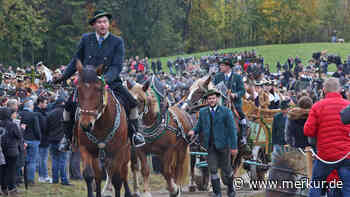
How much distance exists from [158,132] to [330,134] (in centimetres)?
398

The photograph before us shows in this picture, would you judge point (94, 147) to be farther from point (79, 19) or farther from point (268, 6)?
point (268, 6)

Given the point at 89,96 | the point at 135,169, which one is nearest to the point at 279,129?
the point at 135,169

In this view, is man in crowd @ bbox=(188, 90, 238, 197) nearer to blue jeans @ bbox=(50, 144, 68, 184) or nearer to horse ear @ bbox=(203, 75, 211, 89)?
horse ear @ bbox=(203, 75, 211, 89)

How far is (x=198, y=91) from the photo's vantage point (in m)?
11.5

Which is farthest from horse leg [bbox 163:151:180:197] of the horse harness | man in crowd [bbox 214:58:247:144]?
the horse harness

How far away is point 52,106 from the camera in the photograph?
542 inches

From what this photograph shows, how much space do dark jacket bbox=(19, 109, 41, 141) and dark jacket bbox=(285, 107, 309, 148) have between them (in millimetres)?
5772

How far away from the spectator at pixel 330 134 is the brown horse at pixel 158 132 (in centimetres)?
361

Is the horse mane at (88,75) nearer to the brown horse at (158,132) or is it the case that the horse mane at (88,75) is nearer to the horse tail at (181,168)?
the brown horse at (158,132)

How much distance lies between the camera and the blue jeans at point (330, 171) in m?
6.89

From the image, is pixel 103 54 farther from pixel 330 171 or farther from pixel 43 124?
pixel 43 124

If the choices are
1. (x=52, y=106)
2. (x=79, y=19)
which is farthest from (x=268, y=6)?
(x=52, y=106)

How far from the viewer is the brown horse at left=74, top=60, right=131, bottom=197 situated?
6715 mm

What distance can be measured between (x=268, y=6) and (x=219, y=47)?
10353 mm
